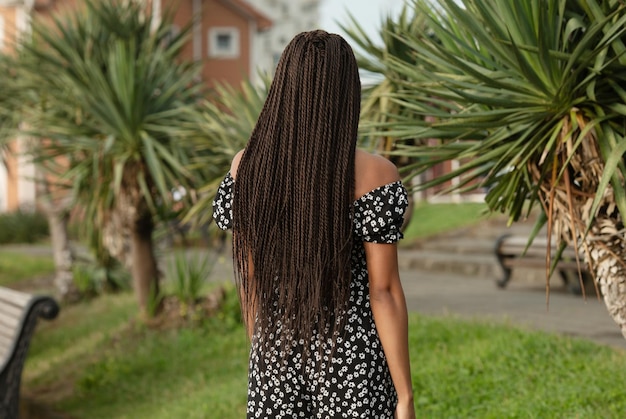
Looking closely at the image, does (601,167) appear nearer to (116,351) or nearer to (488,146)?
(488,146)

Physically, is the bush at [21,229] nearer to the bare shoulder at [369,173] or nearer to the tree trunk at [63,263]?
the tree trunk at [63,263]

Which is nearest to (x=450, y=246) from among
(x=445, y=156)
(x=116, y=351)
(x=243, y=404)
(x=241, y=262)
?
(x=116, y=351)

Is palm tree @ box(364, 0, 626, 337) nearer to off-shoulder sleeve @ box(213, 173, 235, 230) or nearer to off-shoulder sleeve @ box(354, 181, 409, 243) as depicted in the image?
off-shoulder sleeve @ box(354, 181, 409, 243)

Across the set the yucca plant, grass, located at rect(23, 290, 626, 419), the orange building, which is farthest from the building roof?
the yucca plant

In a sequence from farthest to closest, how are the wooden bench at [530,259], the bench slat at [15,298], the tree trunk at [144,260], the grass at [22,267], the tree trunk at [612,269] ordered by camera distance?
the grass at [22,267] < the wooden bench at [530,259] < the tree trunk at [144,260] < the bench slat at [15,298] < the tree trunk at [612,269]

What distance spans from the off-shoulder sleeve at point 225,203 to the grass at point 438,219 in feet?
40.1

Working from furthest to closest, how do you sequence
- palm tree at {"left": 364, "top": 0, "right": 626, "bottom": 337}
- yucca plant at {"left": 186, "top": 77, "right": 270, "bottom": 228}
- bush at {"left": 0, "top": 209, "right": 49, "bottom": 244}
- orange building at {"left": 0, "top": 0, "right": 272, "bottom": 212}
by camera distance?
1. orange building at {"left": 0, "top": 0, "right": 272, "bottom": 212}
2. bush at {"left": 0, "top": 209, "right": 49, "bottom": 244}
3. yucca plant at {"left": 186, "top": 77, "right": 270, "bottom": 228}
4. palm tree at {"left": 364, "top": 0, "right": 626, "bottom": 337}

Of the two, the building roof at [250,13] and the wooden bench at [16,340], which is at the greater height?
the building roof at [250,13]

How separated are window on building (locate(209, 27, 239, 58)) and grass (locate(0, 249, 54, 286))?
1355cm

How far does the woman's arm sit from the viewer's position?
2.79 meters

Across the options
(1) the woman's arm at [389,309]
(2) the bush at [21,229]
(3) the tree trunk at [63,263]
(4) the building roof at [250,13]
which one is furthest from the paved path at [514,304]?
(4) the building roof at [250,13]

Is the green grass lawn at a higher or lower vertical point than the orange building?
lower

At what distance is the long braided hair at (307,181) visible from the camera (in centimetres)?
276

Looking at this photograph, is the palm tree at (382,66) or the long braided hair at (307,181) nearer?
the long braided hair at (307,181)
